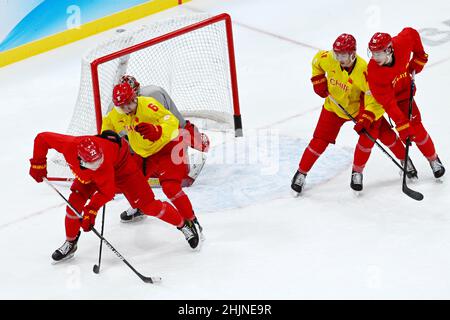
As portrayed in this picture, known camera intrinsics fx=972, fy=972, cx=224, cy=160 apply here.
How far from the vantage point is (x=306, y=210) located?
5.20 m

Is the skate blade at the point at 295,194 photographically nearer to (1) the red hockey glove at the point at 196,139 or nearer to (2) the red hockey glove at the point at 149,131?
(1) the red hockey glove at the point at 196,139

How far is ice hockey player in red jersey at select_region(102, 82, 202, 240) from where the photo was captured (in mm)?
4832

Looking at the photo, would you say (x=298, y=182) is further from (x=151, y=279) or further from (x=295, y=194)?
(x=151, y=279)

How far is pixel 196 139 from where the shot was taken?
5.40m

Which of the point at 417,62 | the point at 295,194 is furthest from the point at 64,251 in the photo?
the point at 417,62

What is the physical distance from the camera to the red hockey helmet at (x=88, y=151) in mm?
4422

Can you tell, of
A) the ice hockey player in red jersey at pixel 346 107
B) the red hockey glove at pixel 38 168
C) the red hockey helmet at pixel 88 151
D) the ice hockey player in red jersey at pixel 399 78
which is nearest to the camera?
the red hockey helmet at pixel 88 151

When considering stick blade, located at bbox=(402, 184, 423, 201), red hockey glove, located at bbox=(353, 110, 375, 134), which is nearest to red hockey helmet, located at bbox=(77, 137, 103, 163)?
red hockey glove, located at bbox=(353, 110, 375, 134)

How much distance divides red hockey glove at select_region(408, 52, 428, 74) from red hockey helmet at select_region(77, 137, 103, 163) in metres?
1.70

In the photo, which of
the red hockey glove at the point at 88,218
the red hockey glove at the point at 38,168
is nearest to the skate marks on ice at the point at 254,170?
the red hockey glove at the point at 88,218

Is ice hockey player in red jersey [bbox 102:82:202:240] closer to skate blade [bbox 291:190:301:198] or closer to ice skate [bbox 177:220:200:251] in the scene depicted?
ice skate [bbox 177:220:200:251]

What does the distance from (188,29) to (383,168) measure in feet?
4.54

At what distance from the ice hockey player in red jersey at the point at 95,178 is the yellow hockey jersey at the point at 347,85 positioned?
1011 mm

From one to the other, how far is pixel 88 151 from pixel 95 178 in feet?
0.60
